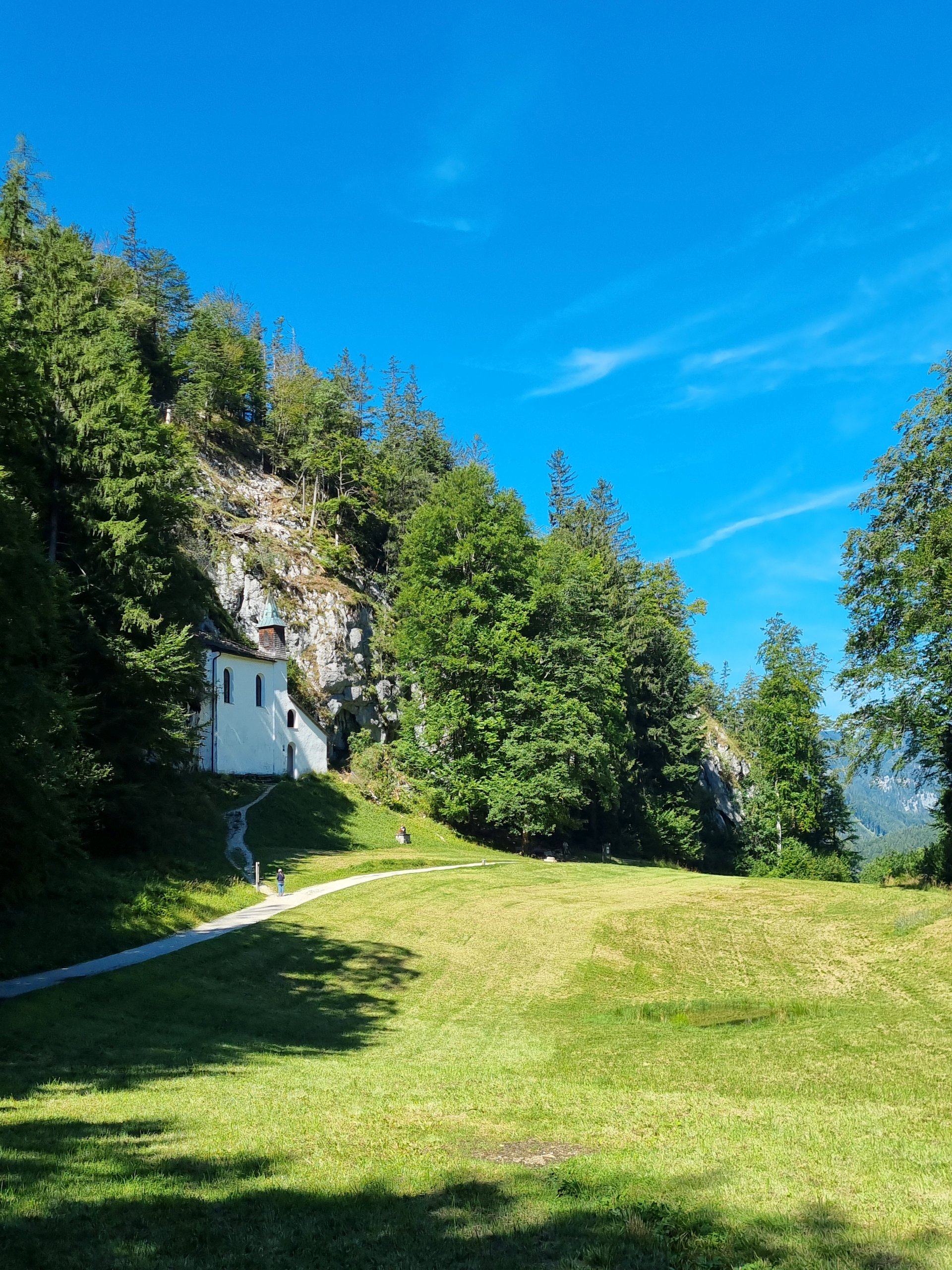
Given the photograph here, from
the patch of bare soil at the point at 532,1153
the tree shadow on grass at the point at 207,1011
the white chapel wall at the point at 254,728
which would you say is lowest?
the tree shadow on grass at the point at 207,1011

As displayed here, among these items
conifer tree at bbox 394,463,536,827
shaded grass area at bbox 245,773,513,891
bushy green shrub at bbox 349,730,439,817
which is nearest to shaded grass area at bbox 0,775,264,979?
shaded grass area at bbox 245,773,513,891

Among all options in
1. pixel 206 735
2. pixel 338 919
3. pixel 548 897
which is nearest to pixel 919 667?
pixel 548 897

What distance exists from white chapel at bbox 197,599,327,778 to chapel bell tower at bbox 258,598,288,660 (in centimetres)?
4

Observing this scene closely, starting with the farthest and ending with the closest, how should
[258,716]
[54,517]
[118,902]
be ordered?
[258,716] → [54,517] → [118,902]

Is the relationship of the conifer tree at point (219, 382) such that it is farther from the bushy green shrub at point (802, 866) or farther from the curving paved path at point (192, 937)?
the bushy green shrub at point (802, 866)

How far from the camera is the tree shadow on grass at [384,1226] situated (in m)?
5.29

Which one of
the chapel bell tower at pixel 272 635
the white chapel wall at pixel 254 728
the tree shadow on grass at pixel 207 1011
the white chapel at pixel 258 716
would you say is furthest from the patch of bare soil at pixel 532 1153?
the chapel bell tower at pixel 272 635

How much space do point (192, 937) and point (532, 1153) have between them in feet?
51.4

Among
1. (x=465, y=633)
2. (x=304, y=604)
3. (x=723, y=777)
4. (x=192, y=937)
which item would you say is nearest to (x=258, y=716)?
(x=304, y=604)

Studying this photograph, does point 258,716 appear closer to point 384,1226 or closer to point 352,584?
point 352,584

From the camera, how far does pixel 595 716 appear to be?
44688 mm

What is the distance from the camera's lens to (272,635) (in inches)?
1978

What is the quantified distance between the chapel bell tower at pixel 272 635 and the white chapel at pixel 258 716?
1.5 inches

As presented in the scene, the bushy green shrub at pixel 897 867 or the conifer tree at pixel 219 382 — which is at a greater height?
the conifer tree at pixel 219 382
